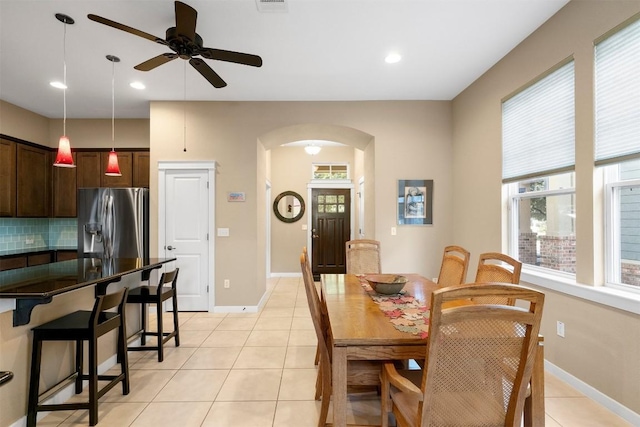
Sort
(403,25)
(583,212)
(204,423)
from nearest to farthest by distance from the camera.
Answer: (204,423)
(583,212)
(403,25)

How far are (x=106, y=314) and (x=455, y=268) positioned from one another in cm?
266

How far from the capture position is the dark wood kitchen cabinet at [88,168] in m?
4.69

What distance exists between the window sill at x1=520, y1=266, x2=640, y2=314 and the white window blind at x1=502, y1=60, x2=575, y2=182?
0.88 meters

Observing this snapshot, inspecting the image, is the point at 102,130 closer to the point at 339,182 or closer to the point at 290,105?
the point at 290,105

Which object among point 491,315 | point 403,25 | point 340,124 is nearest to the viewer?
point 491,315

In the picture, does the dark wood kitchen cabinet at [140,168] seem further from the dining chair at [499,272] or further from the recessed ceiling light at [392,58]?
the dining chair at [499,272]

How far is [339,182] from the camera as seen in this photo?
648 cm

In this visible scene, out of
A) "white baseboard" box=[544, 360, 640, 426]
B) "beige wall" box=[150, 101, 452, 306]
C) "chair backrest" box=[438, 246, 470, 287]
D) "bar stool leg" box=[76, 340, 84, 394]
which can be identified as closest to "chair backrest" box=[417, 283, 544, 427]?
"chair backrest" box=[438, 246, 470, 287]

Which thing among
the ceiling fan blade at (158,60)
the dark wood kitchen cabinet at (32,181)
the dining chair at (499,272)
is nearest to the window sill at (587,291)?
the dining chair at (499,272)

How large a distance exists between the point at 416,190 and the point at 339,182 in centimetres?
246

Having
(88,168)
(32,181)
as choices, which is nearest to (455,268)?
(88,168)

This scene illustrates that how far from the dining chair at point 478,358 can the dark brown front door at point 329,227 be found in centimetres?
524

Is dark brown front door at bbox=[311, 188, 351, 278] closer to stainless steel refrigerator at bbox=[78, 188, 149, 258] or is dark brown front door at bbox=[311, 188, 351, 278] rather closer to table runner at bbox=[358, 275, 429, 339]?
stainless steel refrigerator at bbox=[78, 188, 149, 258]

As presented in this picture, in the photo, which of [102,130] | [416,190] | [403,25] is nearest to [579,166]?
[403,25]
